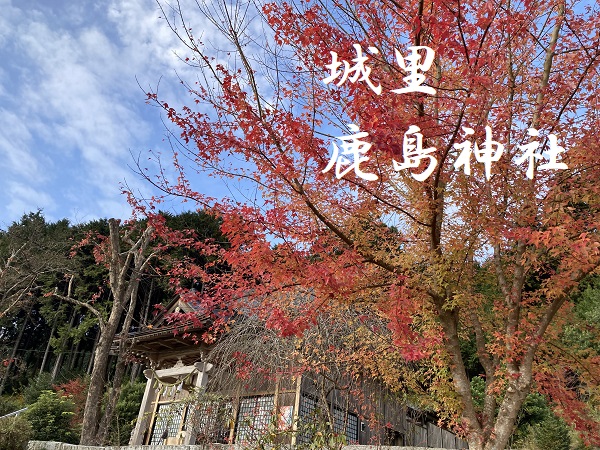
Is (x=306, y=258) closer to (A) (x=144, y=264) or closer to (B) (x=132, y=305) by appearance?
(A) (x=144, y=264)

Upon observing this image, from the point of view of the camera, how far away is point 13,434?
44.7 ft

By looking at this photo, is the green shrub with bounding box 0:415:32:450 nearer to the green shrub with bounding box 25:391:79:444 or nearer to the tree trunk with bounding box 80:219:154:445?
the tree trunk with bounding box 80:219:154:445

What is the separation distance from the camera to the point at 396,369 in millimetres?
11453

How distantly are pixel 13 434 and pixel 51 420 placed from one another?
585 centimetres

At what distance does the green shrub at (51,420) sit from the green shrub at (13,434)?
493 centimetres

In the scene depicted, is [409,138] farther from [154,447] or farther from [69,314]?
[69,314]

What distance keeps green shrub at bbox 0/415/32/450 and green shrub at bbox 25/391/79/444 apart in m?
4.93

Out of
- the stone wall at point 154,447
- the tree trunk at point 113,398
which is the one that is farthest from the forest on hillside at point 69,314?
the stone wall at point 154,447

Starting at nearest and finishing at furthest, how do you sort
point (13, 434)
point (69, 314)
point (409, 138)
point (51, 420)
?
point (409, 138)
point (13, 434)
point (51, 420)
point (69, 314)

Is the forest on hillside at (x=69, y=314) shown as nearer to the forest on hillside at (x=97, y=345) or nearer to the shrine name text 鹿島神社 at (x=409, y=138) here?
the forest on hillside at (x=97, y=345)

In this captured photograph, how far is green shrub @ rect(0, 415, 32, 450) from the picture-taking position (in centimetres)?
1341

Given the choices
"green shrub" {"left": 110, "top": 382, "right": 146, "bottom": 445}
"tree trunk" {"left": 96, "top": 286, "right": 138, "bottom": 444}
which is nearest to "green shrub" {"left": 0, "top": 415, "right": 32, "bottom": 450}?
"tree trunk" {"left": 96, "top": 286, "right": 138, "bottom": 444}

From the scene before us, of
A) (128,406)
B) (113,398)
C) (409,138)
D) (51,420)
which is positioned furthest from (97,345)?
(409,138)

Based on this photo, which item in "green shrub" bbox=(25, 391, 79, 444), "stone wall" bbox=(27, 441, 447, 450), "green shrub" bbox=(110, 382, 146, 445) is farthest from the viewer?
"green shrub" bbox=(110, 382, 146, 445)
